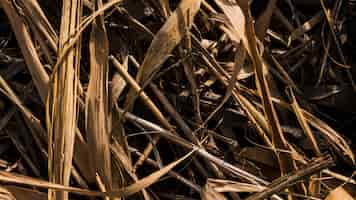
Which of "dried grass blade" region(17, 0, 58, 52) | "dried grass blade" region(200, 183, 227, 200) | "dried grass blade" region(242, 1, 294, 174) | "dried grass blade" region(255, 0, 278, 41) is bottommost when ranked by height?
"dried grass blade" region(200, 183, 227, 200)

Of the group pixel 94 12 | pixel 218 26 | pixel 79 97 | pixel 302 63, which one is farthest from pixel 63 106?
pixel 302 63

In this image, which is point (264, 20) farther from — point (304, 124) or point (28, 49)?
point (28, 49)

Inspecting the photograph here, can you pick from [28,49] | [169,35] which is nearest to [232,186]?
[169,35]

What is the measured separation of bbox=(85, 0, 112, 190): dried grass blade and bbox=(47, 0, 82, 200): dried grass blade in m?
0.02

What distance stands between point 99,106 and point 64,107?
0.17ft

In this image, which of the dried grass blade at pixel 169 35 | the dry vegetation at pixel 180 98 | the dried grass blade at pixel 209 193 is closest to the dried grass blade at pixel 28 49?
the dry vegetation at pixel 180 98

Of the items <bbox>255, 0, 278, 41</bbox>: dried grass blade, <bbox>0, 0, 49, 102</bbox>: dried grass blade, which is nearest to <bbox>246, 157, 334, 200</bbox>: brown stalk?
<bbox>255, 0, 278, 41</bbox>: dried grass blade

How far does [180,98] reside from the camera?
875mm

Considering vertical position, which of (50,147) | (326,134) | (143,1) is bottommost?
(326,134)

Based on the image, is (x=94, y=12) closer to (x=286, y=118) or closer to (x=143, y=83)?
(x=143, y=83)

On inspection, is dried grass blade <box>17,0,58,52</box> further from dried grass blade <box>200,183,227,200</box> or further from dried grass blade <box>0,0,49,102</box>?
dried grass blade <box>200,183,227,200</box>

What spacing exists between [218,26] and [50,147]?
33cm

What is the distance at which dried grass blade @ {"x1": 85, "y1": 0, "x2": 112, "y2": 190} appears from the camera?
2.67 ft

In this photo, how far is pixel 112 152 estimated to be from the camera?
2.76 ft
